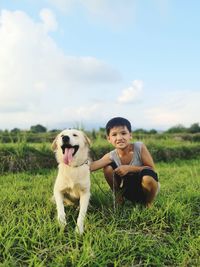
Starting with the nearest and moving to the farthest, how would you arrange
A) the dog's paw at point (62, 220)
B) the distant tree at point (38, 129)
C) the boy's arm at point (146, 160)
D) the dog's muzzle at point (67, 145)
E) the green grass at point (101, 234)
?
the green grass at point (101, 234) < the dog's paw at point (62, 220) < the dog's muzzle at point (67, 145) < the boy's arm at point (146, 160) < the distant tree at point (38, 129)

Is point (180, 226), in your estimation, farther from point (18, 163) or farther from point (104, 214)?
point (18, 163)

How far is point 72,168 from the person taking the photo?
13.1 feet

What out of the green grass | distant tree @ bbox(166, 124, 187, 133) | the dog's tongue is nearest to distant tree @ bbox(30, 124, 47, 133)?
distant tree @ bbox(166, 124, 187, 133)

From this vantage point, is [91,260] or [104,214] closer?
[91,260]

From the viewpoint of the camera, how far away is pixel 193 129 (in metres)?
17.1

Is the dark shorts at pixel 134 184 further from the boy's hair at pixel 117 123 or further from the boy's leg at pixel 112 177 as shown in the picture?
the boy's hair at pixel 117 123

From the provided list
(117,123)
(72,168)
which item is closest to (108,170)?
(117,123)

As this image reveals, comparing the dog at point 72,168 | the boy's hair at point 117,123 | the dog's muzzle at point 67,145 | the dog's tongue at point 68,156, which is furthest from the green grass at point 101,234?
the boy's hair at point 117,123

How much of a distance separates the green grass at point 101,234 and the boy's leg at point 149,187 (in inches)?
4.7

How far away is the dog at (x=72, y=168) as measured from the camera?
3.88 m

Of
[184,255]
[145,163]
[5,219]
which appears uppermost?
[145,163]

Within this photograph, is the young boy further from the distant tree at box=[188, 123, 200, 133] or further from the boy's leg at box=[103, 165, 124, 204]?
the distant tree at box=[188, 123, 200, 133]

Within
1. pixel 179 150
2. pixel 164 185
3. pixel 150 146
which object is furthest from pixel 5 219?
pixel 179 150

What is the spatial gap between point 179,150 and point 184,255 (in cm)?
740
